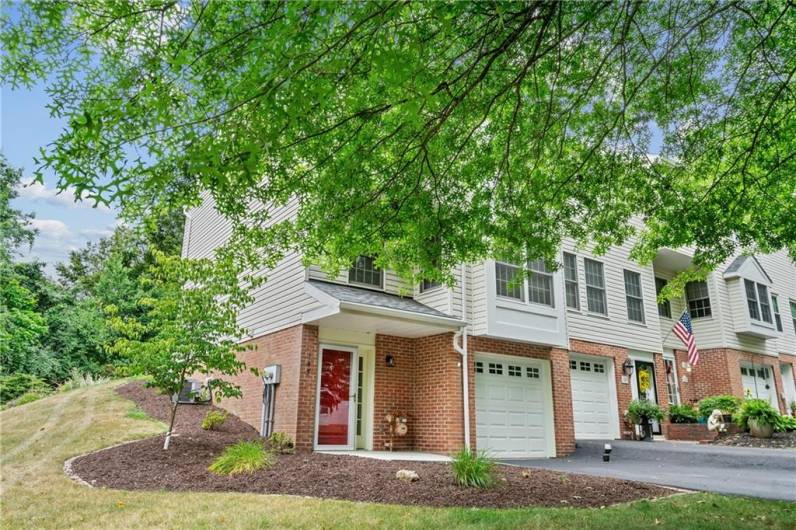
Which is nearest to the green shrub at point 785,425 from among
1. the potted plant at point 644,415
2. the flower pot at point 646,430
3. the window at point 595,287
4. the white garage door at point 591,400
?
the potted plant at point 644,415

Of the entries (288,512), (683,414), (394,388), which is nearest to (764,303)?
(683,414)

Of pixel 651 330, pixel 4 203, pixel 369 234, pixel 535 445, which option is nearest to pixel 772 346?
pixel 651 330

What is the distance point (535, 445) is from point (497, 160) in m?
8.48

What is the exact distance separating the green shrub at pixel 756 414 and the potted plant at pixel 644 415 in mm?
1913

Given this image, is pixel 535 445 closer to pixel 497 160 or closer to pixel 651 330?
pixel 651 330

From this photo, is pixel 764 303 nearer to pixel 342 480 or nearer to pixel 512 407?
pixel 512 407

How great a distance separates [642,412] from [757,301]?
8423 millimetres

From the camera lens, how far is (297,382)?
1016 centimetres

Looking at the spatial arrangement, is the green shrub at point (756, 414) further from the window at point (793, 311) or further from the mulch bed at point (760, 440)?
the window at point (793, 311)

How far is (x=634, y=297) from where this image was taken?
54.4ft

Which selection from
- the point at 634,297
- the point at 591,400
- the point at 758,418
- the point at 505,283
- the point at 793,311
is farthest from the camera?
the point at 793,311

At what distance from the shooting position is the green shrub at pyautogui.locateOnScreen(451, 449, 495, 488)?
693 centimetres

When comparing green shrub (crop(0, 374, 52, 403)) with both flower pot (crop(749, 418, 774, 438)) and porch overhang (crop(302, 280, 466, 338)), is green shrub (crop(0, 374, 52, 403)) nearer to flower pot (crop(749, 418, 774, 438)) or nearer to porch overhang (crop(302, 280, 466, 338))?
porch overhang (crop(302, 280, 466, 338))

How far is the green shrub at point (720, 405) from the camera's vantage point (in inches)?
571
